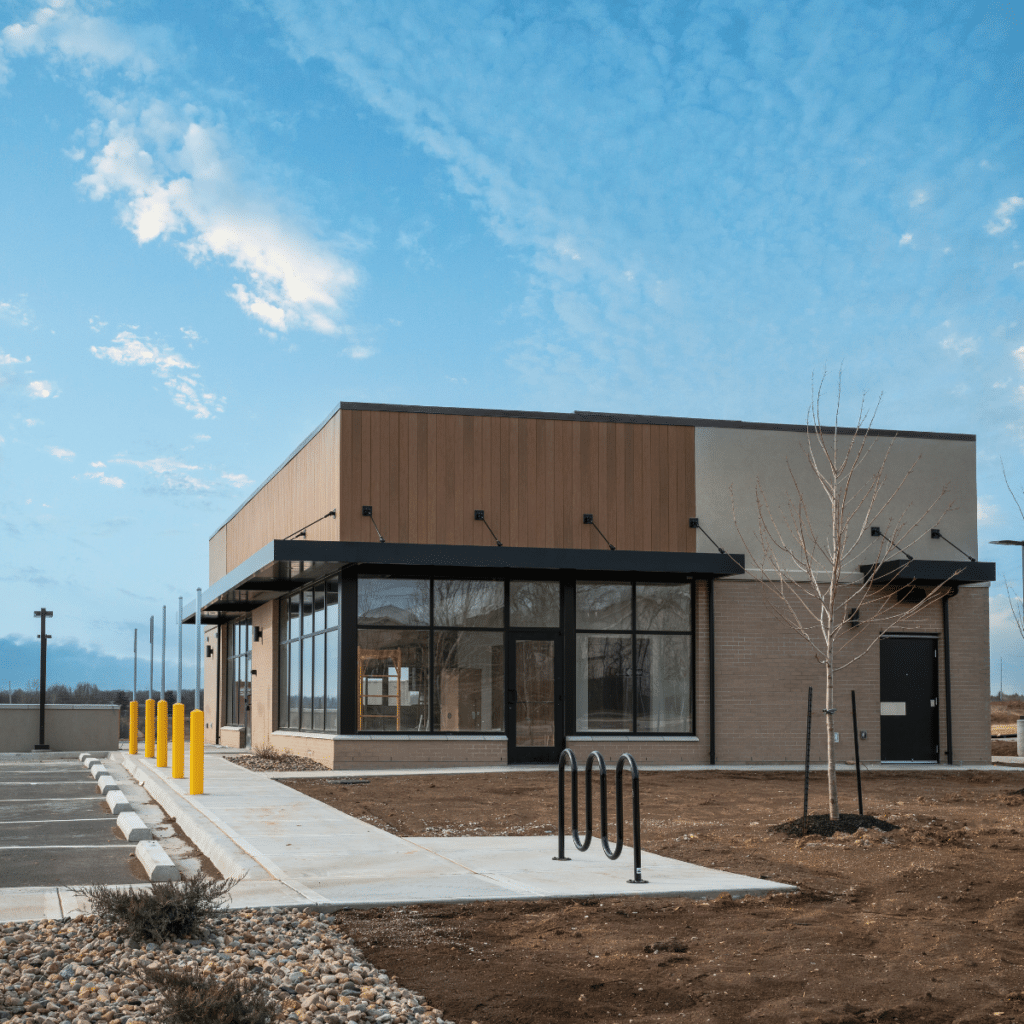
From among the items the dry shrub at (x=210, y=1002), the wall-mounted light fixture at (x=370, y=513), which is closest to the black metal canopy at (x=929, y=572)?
the wall-mounted light fixture at (x=370, y=513)

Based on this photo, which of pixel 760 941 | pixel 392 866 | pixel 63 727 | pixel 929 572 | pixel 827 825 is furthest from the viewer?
pixel 63 727

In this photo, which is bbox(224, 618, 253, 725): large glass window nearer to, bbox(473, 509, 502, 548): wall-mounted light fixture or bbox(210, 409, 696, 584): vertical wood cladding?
bbox(210, 409, 696, 584): vertical wood cladding

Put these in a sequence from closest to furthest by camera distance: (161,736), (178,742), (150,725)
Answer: (178,742), (161,736), (150,725)

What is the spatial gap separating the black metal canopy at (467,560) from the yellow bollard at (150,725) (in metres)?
2.94

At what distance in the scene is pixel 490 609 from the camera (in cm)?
2100

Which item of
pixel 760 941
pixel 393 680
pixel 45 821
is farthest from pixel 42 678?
pixel 760 941

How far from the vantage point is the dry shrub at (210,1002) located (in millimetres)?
4676

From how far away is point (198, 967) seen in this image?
227 inches

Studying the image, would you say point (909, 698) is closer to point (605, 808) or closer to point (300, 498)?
point (300, 498)

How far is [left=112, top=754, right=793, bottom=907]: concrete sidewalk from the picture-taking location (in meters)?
7.76

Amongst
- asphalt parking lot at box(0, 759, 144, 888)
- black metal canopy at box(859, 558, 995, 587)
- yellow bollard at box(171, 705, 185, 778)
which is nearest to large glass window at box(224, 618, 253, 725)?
asphalt parking lot at box(0, 759, 144, 888)

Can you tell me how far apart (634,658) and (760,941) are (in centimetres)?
1506

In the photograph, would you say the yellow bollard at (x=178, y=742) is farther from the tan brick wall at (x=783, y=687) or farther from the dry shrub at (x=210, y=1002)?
the dry shrub at (x=210, y=1002)

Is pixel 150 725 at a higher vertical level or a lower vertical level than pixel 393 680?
lower
